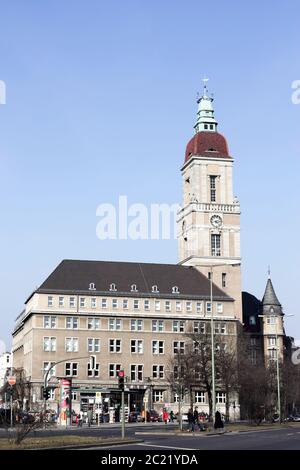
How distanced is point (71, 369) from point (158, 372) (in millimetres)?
13116

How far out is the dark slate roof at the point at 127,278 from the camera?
117 metres

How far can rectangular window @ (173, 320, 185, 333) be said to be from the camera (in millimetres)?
119062

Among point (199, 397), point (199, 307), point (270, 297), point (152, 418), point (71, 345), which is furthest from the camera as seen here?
point (270, 297)

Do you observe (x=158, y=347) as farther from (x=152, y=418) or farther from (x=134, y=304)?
(x=152, y=418)

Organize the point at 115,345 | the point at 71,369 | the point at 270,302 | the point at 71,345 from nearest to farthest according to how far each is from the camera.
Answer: the point at 71,369 < the point at 71,345 < the point at 115,345 < the point at 270,302

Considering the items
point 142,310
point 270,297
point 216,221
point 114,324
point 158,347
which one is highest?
point 216,221

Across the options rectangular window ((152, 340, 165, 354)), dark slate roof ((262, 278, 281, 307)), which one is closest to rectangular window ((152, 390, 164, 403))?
rectangular window ((152, 340, 165, 354))

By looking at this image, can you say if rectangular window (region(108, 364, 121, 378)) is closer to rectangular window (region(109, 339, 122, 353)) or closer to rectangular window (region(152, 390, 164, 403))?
rectangular window (region(109, 339, 122, 353))

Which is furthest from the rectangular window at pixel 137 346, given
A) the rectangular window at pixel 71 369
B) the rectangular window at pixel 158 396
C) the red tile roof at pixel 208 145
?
the red tile roof at pixel 208 145

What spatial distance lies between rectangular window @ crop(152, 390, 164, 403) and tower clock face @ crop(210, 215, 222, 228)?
29.5m

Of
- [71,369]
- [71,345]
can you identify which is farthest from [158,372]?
[71,345]

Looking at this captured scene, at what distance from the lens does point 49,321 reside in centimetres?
11394
